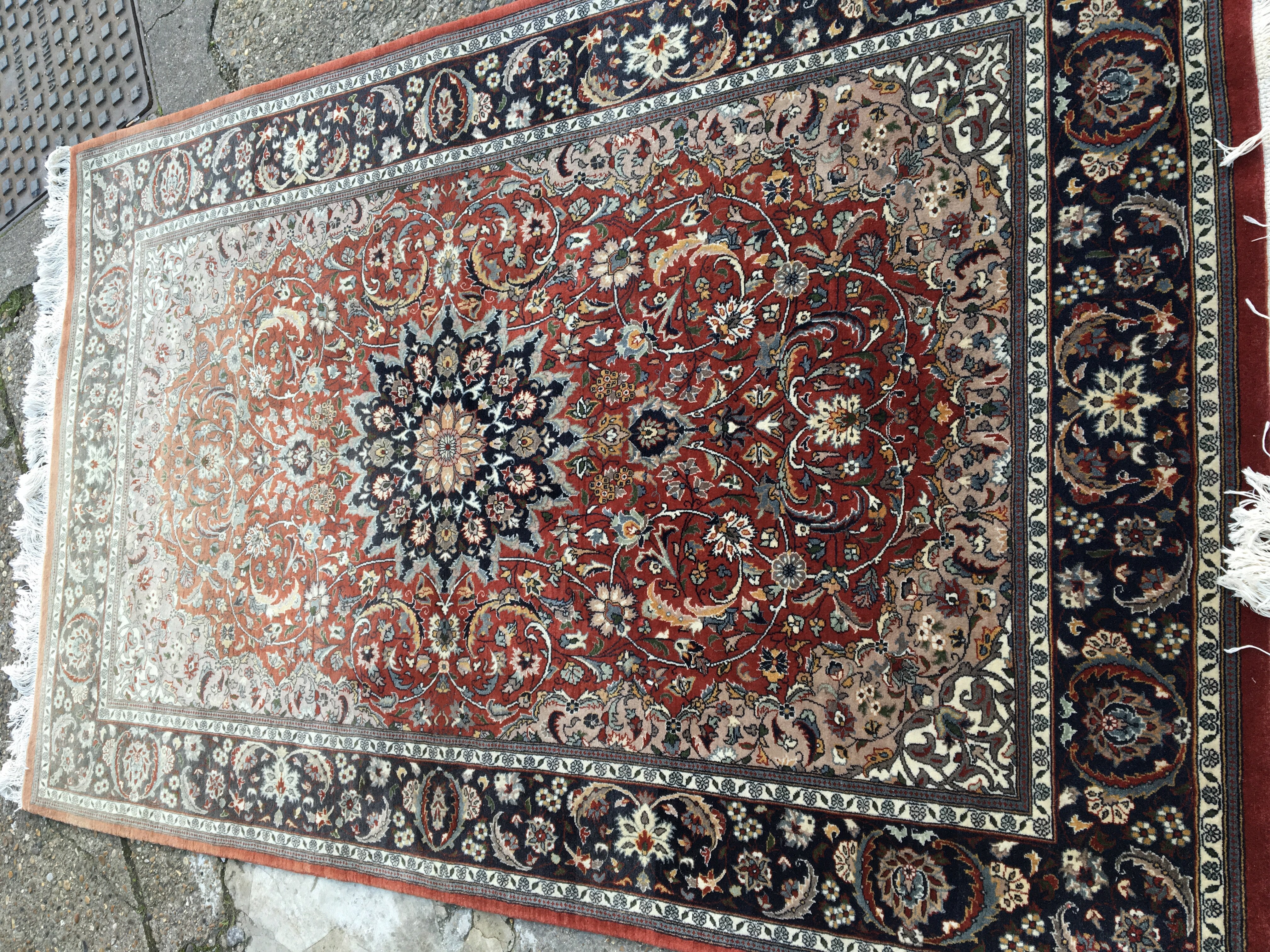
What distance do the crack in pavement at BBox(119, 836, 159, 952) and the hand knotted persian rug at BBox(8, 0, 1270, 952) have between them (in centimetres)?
17

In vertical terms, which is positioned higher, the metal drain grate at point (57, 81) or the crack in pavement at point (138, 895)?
the metal drain grate at point (57, 81)

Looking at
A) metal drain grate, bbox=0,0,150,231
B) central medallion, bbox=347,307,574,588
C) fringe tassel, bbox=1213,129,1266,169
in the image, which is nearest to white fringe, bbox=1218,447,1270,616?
fringe tassel, bbox=1213,129,1266,169

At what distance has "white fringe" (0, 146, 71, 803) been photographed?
1.97 metres

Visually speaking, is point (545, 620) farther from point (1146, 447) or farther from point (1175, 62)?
point (1175, 62)

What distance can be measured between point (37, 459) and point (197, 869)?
4.01ft

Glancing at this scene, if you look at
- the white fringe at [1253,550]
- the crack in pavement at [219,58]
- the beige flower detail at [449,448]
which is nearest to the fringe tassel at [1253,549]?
the white fringe at [1253,550]

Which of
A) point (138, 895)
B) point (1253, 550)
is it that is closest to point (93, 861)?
point (138, 895)

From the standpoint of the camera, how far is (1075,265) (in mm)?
1184

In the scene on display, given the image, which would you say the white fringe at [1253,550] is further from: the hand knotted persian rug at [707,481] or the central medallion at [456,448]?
the central medallion at [456,448]

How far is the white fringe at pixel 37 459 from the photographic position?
6.46 feet

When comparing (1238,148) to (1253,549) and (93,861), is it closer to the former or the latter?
(1253,549)

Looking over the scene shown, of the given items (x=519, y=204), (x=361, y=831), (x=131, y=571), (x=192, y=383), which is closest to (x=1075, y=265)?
(x=519, y=204)

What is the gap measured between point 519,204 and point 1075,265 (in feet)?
3.53

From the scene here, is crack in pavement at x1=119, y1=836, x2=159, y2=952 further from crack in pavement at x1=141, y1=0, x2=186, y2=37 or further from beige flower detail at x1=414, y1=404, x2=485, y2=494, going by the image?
crack in pavement at x1=141, y1=0, x2=186, y2=37
